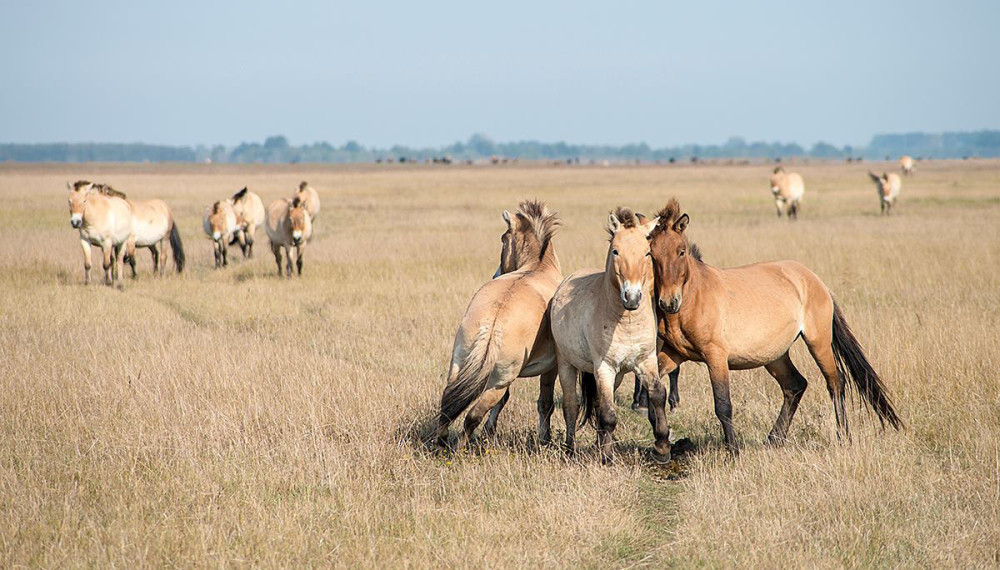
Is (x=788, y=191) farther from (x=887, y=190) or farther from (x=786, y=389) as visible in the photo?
(x=786, y=389)

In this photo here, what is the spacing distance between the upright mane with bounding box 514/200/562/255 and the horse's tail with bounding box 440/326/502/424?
1603mm

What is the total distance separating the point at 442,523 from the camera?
17.5 feet

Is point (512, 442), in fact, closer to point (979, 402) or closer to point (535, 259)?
point (535, 259)

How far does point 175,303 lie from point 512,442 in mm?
8837

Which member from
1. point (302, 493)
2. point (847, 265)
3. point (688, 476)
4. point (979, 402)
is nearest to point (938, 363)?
point (979, 402)

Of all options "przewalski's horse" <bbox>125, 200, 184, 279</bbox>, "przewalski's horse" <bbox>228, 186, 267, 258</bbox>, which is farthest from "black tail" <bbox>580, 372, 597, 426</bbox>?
"przewalski's horse" <bbox>228, 186, 267, 258</bbox>

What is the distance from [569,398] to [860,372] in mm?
2492

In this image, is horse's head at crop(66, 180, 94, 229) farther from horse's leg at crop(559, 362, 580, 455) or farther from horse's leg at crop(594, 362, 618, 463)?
horse's leg at crop(594, 362, 618, 463)

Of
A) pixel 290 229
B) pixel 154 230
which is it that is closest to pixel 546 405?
pixel 290 229

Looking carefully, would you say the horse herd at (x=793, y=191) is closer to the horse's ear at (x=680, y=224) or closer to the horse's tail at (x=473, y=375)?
the horse's ear at (x=680, y=224)

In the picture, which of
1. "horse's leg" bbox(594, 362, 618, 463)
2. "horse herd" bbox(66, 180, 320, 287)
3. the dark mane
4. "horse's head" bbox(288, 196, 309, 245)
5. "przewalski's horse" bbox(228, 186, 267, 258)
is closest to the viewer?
"horse's leg" bbox(594, 362, 618, 463)

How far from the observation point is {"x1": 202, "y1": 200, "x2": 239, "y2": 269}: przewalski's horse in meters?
19.1

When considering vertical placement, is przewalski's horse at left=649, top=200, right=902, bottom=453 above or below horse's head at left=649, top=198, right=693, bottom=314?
below

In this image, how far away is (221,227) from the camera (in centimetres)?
1922
